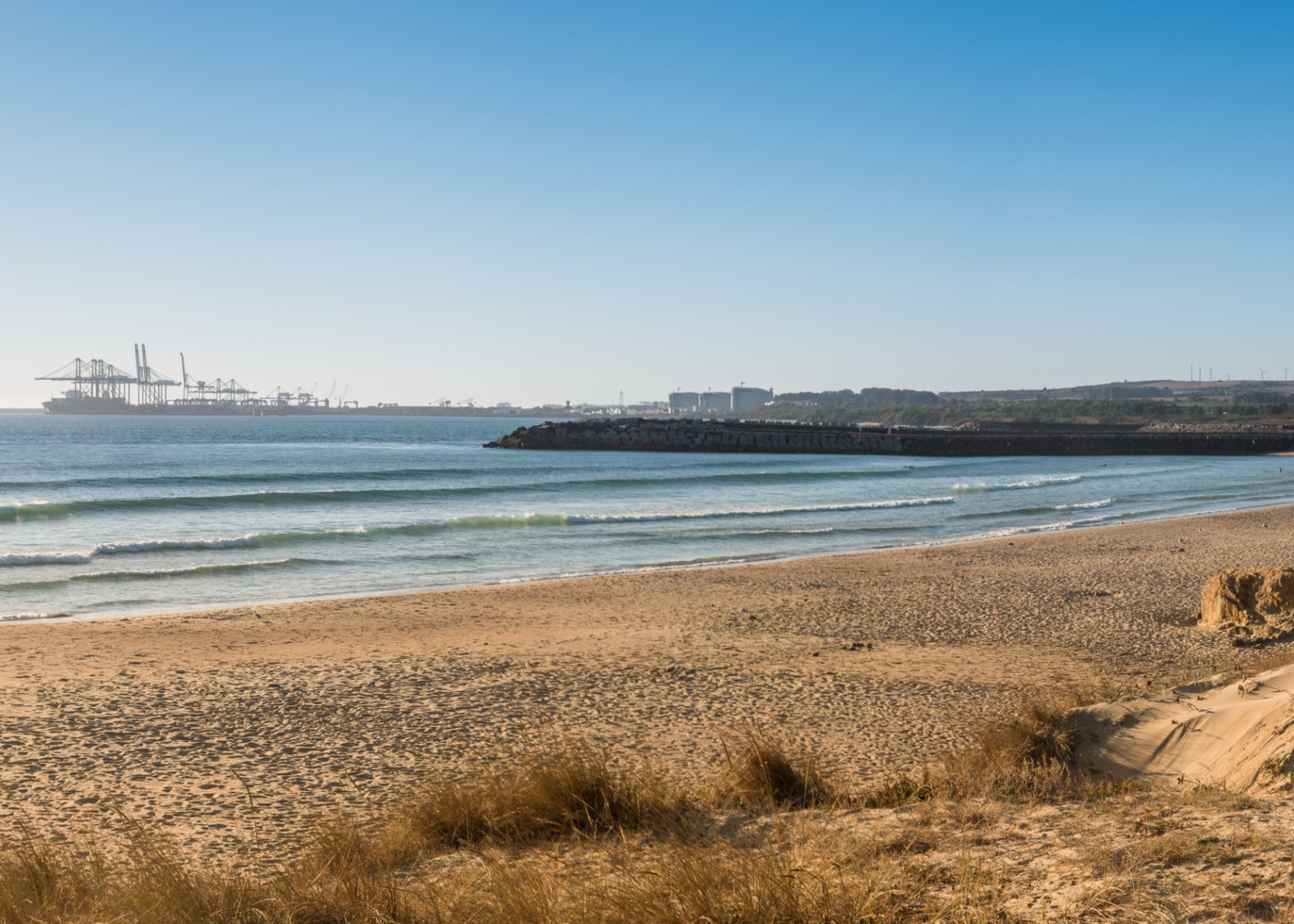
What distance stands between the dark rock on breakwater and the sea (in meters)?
18.0

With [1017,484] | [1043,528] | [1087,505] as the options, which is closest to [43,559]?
[1043,528]

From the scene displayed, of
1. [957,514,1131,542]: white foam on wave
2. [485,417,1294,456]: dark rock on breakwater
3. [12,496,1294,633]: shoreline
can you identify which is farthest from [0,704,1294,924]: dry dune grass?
[485,417,1294,456]: dark rock on breakwater

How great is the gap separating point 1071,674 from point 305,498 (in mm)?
28996

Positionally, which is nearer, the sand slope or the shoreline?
the sand slope

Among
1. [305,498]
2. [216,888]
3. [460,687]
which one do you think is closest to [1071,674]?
[460,687]

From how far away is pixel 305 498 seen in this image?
3500 cm

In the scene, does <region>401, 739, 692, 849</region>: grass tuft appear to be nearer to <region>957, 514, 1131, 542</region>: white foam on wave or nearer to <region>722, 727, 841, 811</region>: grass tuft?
<region>722, 727, 841, 811</region>: grass tuft

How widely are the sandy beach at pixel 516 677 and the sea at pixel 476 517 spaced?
3.44 meters

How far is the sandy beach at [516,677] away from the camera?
290 inches

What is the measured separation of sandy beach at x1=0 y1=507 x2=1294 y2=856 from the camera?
7371 mm

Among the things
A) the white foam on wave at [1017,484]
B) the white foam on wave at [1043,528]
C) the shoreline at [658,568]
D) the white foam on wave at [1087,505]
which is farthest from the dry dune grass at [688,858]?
the white foam on wave at [1017,484]

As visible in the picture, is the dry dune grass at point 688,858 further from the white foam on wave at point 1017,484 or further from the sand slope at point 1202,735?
the white foam on wave at point 1017,484

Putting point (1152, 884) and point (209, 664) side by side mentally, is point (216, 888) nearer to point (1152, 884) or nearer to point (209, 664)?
point (1152, 884)

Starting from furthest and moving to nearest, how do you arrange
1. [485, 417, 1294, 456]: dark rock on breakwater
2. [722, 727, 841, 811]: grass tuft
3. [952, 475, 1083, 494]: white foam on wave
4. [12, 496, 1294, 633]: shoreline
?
[485, 417, 1294, 456]: dark rock on breakwater → [952, 475, 1083, 494]: white foam on wave → [12, 496, 1294, 633]: shoreline → [722, 727, 841, 811]: grass tuft
